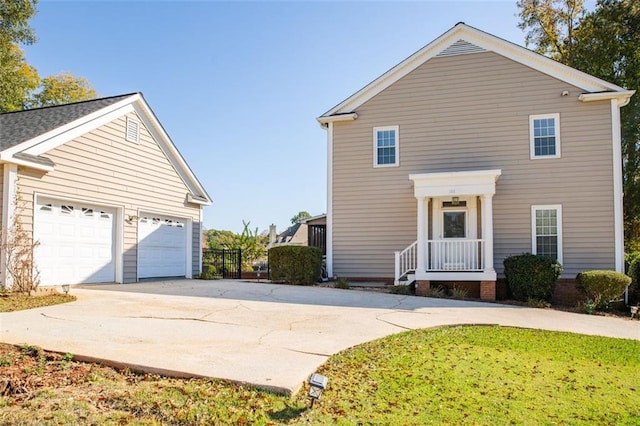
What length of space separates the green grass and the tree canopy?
44.7 ft

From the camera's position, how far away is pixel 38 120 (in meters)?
12.3

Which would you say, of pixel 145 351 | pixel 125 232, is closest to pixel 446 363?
pixel 145 351

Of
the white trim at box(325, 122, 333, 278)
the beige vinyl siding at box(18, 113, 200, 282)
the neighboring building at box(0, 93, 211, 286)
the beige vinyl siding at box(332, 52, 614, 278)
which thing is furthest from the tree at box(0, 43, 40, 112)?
the beige vinyl siding at box(332, 52, 614, 278)

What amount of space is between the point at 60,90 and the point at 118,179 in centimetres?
1907

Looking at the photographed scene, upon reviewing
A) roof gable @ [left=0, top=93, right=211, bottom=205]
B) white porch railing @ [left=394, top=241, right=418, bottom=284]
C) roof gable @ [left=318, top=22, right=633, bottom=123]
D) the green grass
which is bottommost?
the green grass

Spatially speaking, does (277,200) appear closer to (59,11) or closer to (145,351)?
(59,11)

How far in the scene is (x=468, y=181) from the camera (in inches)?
491

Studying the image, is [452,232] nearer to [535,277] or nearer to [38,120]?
[535,277]

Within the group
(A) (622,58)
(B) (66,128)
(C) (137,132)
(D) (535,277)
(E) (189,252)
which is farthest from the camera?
(A) (622,58)

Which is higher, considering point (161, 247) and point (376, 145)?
point (376, 145)

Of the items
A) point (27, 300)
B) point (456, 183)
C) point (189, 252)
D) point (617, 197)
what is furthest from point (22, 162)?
point (617, 197)

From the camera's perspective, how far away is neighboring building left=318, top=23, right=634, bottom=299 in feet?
41.4

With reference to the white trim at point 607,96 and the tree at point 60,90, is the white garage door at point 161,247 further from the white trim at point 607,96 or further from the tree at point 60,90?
the tree at point 60,90

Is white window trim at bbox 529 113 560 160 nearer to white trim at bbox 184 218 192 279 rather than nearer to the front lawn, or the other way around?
the front lawn
